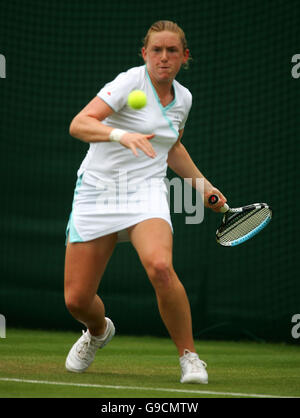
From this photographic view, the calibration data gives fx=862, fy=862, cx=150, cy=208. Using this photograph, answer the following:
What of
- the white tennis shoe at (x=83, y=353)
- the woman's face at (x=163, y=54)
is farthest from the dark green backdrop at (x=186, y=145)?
the woman's face at (x=163, y=54)

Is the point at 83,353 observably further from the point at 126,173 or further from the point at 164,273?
the point at 126,173

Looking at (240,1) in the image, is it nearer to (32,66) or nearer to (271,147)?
(271,147)

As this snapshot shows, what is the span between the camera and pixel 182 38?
4.38 meters

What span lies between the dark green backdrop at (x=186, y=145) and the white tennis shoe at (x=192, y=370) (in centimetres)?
314

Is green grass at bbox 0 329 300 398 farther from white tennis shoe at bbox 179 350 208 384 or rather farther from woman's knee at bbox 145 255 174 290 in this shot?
woman's knee at bbox 145 255 174 290

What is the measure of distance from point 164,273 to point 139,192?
46 cm

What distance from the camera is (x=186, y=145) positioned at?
299 inches

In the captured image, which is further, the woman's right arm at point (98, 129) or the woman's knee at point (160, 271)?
the woman's knee at point (160, 271)

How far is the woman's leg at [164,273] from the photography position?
4.09 metres

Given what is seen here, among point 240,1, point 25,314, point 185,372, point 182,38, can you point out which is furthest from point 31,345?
point 240,1

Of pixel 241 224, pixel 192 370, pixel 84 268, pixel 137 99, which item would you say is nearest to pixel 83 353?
pixel 84 268

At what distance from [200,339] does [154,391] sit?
3.58 meters

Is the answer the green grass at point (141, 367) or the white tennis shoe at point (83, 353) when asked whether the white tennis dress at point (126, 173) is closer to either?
the white tennis shoe at point (83, 353)

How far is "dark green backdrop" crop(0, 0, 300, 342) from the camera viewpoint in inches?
291
